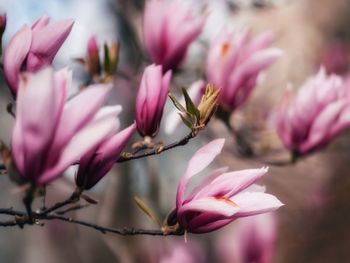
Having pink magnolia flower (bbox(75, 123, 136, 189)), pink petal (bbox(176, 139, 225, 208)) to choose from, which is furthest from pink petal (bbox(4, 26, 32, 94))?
pink petal (bbox(176, 139, 225, 208))

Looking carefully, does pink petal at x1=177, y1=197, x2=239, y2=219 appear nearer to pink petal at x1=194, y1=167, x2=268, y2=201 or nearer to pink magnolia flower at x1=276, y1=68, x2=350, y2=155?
pink petal at x1=194, y1=167, x2=268, y2=201

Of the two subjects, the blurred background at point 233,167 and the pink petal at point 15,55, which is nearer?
the pink petal at point 15,55

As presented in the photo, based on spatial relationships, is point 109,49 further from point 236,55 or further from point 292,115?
point 292,115

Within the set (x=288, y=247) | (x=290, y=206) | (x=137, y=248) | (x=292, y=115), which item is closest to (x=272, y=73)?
(x=290, y=206)

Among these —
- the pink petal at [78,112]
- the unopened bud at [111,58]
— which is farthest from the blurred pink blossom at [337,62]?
the pink petal at [78,112]

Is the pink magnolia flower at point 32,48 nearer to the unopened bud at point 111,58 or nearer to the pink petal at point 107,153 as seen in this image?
the pink petal at point 107,153

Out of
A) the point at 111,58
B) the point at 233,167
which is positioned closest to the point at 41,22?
the point at 111,58
